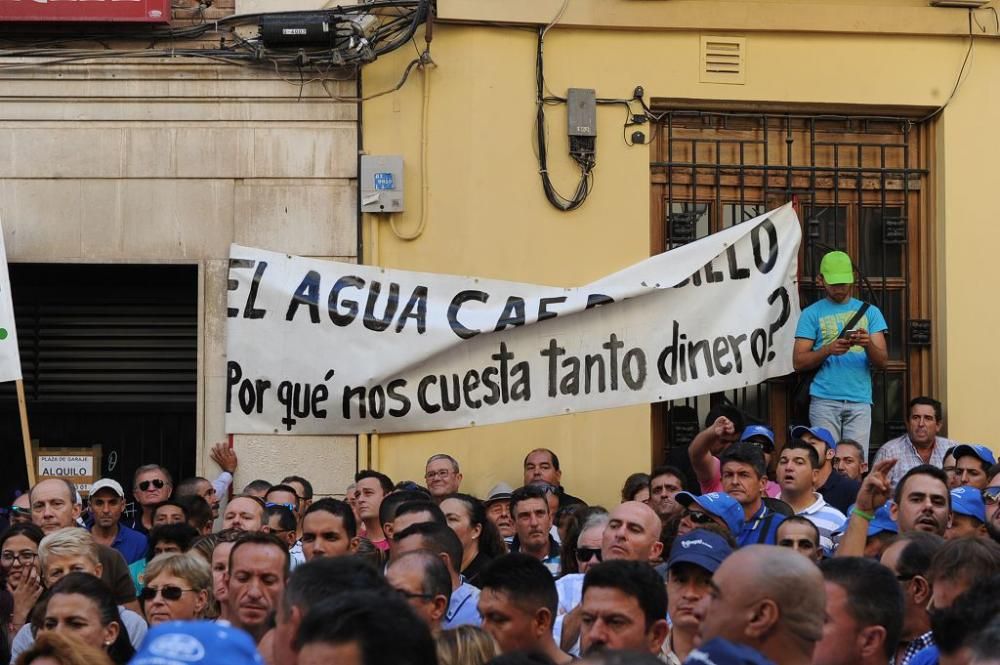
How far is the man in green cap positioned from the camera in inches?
445

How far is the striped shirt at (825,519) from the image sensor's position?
28.0ft

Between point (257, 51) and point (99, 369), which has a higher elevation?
point (257, 51)

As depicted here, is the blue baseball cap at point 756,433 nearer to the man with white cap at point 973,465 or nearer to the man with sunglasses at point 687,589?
the man with white cap at point 973,465

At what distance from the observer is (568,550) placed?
27.9 feet

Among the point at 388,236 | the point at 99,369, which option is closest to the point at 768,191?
the point at 388,236

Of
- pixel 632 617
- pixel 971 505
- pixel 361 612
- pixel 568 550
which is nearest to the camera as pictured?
pixel 361 612

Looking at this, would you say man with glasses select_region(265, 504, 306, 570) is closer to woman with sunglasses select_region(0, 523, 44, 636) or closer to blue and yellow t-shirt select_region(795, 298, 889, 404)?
woman with sunglasses select_region(0, 523, 44, 636)

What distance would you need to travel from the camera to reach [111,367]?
12.3 m

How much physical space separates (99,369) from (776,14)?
5.61 meters

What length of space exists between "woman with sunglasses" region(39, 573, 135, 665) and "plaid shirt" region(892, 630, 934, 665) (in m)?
2.96

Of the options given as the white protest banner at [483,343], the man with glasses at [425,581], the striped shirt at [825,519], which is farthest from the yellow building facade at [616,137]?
the man with glasses at [425,581]

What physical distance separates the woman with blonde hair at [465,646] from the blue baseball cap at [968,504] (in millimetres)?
3288

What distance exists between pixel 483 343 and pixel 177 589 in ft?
14.6

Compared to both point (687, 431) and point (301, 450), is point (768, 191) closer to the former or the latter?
point (687, 431)
